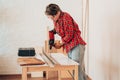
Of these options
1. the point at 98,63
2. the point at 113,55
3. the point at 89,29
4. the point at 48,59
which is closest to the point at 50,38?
the point at 48,59

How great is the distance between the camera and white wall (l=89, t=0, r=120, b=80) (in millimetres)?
2953

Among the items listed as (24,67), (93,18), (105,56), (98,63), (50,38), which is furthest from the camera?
(93,18)

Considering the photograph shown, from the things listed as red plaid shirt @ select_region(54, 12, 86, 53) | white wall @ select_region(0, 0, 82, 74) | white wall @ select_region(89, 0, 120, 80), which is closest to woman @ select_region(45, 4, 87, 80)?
red plaid shirt @ select_region(54, 12, 86, 53)

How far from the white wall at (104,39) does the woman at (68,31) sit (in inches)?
18.6

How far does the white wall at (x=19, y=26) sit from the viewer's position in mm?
4516

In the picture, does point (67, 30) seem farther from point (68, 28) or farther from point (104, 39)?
point (104, 39)

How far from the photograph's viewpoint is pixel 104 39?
3.44 meters

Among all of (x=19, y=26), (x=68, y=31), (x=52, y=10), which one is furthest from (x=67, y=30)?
(x=19, y=26)

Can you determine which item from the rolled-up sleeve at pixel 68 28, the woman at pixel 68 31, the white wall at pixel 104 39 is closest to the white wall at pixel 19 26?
the white wall at pixel 104 39

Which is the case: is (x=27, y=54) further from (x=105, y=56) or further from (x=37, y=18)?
(x=37, y=18)

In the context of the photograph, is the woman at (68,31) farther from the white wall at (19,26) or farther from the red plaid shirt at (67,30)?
the white wall at (19,26)

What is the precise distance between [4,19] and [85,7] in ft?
5.21

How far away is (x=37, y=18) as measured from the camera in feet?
15.1

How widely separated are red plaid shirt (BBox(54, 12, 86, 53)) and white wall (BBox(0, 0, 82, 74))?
6.15 feet
